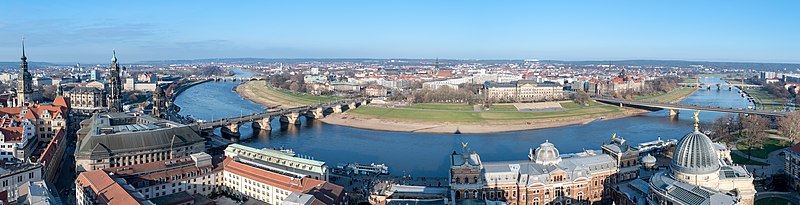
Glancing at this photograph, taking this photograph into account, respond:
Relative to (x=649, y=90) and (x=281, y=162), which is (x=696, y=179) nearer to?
(x=281, y=162)

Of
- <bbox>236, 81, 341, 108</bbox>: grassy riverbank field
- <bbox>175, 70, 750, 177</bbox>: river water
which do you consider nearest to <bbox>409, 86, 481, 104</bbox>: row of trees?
<bbox>236, 81, 341, 108</bbox>: grassy riverbank field

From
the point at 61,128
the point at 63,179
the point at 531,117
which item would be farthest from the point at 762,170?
the point at 61,128

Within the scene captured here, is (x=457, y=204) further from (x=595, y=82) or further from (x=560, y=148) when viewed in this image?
(x=595, y=82)

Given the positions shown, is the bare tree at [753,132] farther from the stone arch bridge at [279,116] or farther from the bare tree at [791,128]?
the stone arch bridge at [279,116]

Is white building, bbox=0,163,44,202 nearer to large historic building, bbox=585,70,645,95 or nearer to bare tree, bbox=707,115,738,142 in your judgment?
bare tree, bbox=707,115,738,142

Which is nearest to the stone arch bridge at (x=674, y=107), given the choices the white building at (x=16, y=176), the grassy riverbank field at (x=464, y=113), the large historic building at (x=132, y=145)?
the grassy riverbank field at (x=464, y=113)
